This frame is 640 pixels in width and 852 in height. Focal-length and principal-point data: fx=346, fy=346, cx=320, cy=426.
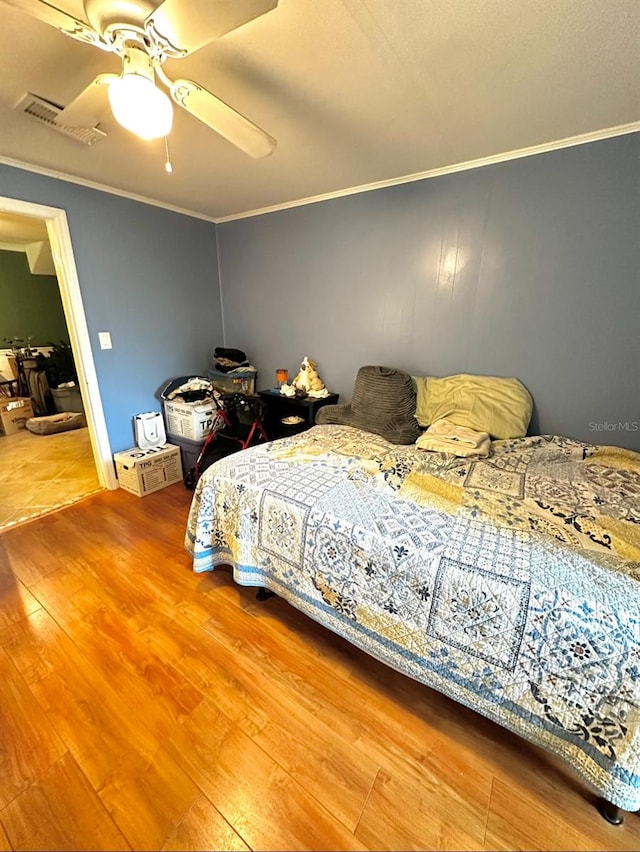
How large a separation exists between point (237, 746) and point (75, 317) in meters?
2.86

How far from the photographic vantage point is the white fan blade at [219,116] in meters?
1.20

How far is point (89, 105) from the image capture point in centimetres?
134

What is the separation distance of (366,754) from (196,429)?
2.46m

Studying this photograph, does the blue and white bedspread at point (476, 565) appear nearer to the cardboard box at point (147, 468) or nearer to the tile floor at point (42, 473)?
the cardboard box at point (147, 468)

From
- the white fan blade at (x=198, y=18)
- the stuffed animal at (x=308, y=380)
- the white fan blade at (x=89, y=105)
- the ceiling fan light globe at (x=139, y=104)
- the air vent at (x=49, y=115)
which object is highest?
the air vent at (x=49, y=115)

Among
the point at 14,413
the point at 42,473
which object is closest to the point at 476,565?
the point at 42,473

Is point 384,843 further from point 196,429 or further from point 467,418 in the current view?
point 196,429

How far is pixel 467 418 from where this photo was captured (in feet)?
7.54

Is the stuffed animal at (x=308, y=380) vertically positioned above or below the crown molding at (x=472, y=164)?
below

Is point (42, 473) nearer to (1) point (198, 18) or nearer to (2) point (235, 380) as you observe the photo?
(2) point (235, 380)

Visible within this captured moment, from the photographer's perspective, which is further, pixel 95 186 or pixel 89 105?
pixel 95 186

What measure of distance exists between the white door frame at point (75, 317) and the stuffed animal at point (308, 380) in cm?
166

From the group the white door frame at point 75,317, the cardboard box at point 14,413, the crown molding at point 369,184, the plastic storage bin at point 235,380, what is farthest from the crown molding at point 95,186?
the cardboard box at point 14,413
